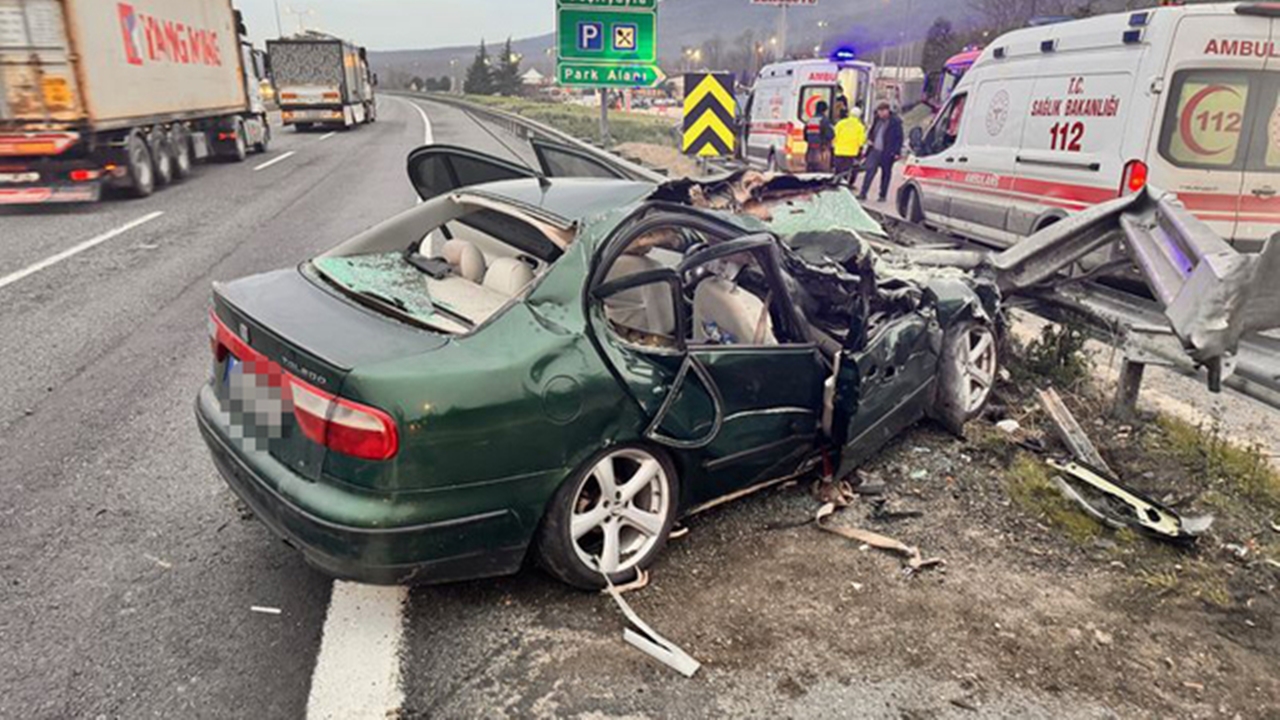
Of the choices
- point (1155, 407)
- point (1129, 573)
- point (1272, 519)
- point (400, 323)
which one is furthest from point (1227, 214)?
point (400, 323)

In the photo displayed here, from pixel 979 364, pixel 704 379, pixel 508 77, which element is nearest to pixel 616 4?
pixel 979 364

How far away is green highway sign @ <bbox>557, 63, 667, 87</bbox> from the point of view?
41.6ft

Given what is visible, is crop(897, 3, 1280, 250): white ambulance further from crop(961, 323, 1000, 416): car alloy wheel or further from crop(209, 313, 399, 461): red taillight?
crop(209, 313, 399, 461): red taillight

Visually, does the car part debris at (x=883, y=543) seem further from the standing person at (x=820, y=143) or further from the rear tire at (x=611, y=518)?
the standing person at (x=820, y=143)

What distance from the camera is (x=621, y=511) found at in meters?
3.19

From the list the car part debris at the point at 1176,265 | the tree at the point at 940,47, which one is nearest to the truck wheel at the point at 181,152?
the car part debris at the point at 1176,265

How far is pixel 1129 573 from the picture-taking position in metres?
3.39

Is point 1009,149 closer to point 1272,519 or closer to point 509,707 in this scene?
point 1272,519

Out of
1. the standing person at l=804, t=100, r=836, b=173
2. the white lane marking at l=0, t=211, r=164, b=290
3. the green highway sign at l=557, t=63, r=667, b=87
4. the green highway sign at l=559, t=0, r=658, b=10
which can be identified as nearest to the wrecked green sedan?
the white lane marking at l=0, t=211, r=164, b=290

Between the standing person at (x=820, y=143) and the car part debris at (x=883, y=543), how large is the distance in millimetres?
11867

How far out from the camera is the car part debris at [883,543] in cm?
343

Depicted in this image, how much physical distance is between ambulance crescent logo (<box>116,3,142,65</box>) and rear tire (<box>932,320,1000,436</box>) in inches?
504

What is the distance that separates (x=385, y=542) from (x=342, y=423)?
399 mm

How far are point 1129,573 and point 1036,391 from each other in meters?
1.97
